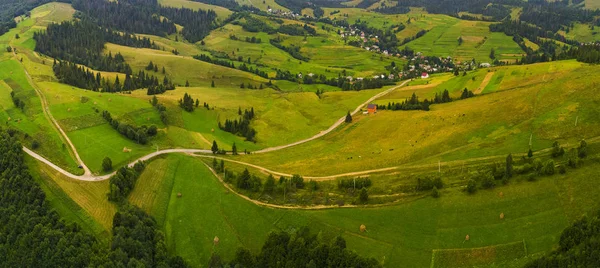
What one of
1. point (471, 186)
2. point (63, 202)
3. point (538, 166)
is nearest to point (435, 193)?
point (471, 186)

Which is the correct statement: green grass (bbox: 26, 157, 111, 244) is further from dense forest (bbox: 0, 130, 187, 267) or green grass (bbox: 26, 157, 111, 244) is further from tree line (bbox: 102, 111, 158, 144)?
tree line (bbox: 102, 111, 158, 144)

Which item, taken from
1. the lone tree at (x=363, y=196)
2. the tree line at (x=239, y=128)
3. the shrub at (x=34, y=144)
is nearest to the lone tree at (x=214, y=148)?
the tree line at (x=239, y=128)

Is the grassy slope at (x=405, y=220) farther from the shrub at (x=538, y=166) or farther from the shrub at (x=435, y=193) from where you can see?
the shrub at (x=538, y=166)

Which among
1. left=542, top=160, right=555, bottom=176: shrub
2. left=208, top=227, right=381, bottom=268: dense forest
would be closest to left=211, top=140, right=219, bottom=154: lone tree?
left=208, top=227, right=381, bottom=268: dense forest

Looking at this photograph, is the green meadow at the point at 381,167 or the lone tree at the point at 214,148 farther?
A: the lone tree at the point at 214,148

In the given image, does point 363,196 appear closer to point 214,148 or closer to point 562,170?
point 562,170

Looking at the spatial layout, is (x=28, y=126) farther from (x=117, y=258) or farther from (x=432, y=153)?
(x=432, y=153)
